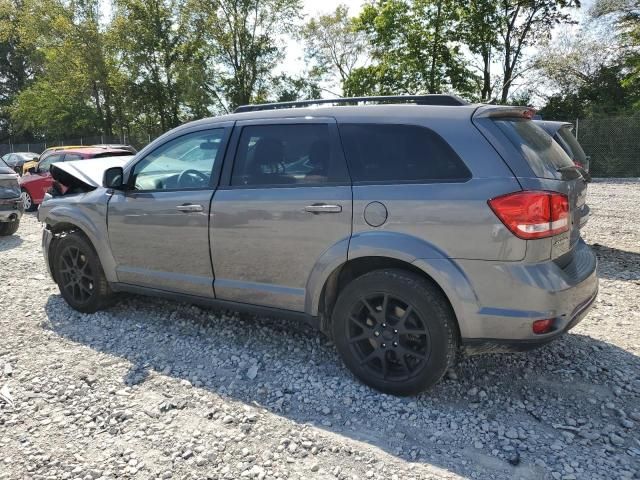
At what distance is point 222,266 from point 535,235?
2227 mm

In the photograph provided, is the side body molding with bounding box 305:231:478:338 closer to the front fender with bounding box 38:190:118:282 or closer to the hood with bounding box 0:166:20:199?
the front fender with bounding box 38:190:118:282

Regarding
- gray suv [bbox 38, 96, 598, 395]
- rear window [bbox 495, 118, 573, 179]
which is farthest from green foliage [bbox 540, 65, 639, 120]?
gray suv [bbox 38, 96, 598, 395]

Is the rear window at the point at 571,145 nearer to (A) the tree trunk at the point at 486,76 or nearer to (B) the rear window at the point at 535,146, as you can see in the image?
(B) the rear window at the point at 535,146

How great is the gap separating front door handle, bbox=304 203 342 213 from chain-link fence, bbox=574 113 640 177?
722 inches

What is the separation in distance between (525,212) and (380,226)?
845 mm

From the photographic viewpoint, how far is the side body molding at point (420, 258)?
286 cm

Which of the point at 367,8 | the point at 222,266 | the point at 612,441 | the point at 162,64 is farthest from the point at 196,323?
the point at 162,64

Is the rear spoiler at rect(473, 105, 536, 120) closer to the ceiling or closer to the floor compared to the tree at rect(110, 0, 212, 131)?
closer to the floor

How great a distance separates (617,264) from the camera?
6105mm

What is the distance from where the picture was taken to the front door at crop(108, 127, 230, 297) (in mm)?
3834

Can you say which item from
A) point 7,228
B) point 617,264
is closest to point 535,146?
point 617,264

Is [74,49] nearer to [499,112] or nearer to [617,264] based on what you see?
[617,264]

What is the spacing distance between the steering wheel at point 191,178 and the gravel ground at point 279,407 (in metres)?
1.30

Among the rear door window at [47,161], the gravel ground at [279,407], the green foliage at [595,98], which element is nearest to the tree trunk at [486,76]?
the green foliage at [595,98]
